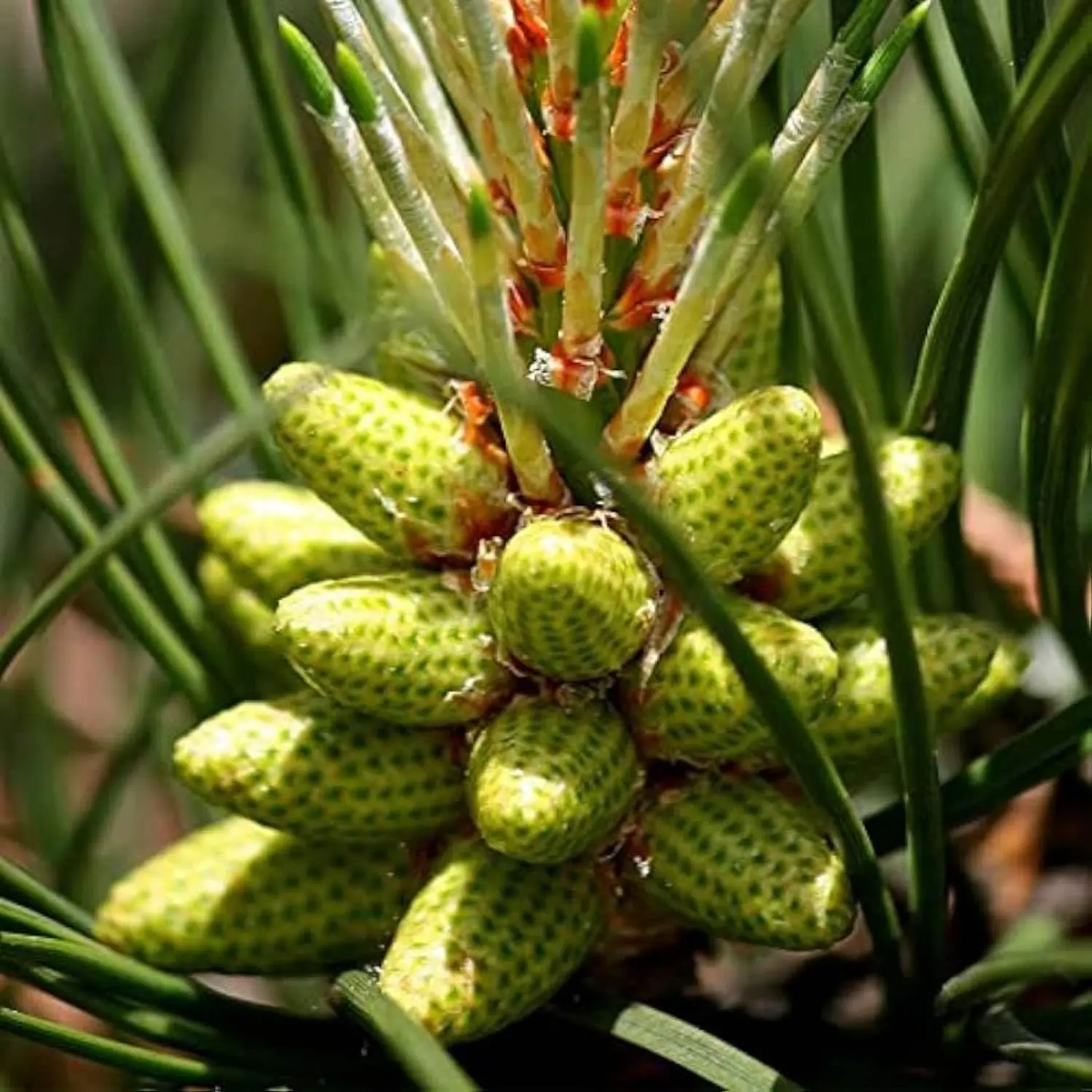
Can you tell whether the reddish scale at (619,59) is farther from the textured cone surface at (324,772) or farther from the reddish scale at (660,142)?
the textured cone surface at (324,772)

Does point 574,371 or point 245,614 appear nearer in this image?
point 574,371

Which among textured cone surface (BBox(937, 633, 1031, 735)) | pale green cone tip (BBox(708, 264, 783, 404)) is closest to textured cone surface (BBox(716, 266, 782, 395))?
pale green cone tip (BBox(708, 264, 783, 404))

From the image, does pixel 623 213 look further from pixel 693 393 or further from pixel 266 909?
pixel 266 909

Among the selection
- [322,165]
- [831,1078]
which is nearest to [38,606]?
[831,1078]

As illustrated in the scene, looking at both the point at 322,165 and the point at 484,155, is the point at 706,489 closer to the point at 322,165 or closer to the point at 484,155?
the point at 484,155

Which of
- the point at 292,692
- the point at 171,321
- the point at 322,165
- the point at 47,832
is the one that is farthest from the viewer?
the point at 322,165

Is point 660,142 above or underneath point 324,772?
above

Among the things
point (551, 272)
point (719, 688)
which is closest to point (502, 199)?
point (551, 272)

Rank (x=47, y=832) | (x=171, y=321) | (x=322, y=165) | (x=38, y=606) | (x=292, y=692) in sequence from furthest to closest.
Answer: (x=322, y=165), (x=171, y=321), (x=47, y=832), (x=292, y=692), (x=38, y=606)
